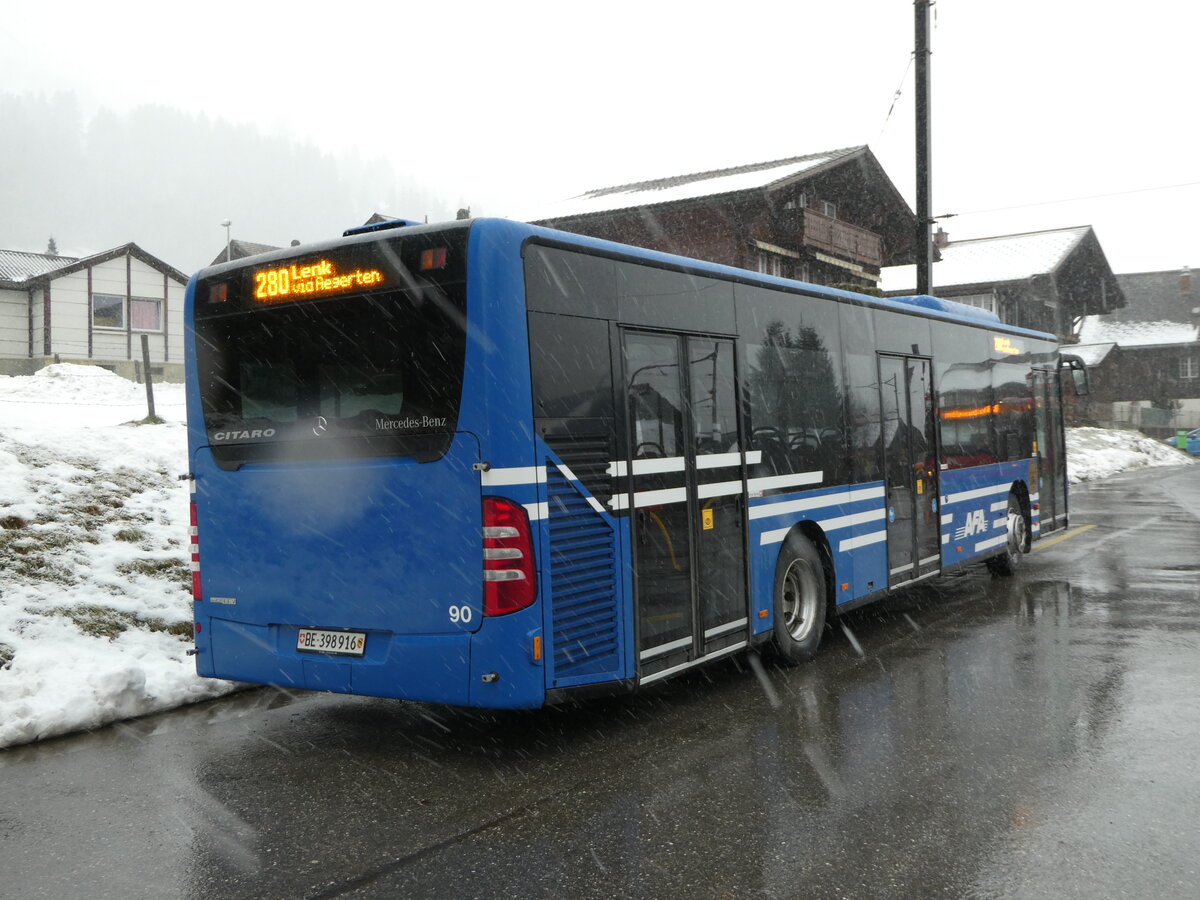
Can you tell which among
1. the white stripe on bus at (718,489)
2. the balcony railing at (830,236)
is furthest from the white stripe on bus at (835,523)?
the balcony railing at (830,236)

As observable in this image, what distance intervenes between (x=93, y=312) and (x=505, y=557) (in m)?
40.3

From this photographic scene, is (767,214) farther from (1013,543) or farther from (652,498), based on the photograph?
(652,498)

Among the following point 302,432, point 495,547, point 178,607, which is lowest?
point 178,607

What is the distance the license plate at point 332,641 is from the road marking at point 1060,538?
1189 centimetres

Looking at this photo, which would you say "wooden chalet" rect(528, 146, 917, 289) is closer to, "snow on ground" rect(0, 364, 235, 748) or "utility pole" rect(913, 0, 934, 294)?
"utility pole" rect(913, 0, 934, 294)

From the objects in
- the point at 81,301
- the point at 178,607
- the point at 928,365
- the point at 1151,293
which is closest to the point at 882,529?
the point at 928,365

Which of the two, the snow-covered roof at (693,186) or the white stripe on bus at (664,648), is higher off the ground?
the snow-covered roof at (693,186)

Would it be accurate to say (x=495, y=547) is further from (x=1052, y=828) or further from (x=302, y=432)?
(x=1052, y=828)

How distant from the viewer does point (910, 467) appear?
9852 mm

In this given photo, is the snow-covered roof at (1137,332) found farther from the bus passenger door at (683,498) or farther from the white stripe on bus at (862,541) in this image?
the bus passenger door at (683,498)

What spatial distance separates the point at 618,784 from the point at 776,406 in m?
3.35

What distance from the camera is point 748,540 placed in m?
7.26

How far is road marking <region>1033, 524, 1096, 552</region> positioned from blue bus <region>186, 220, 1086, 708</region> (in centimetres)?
909

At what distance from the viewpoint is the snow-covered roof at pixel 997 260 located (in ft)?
158
